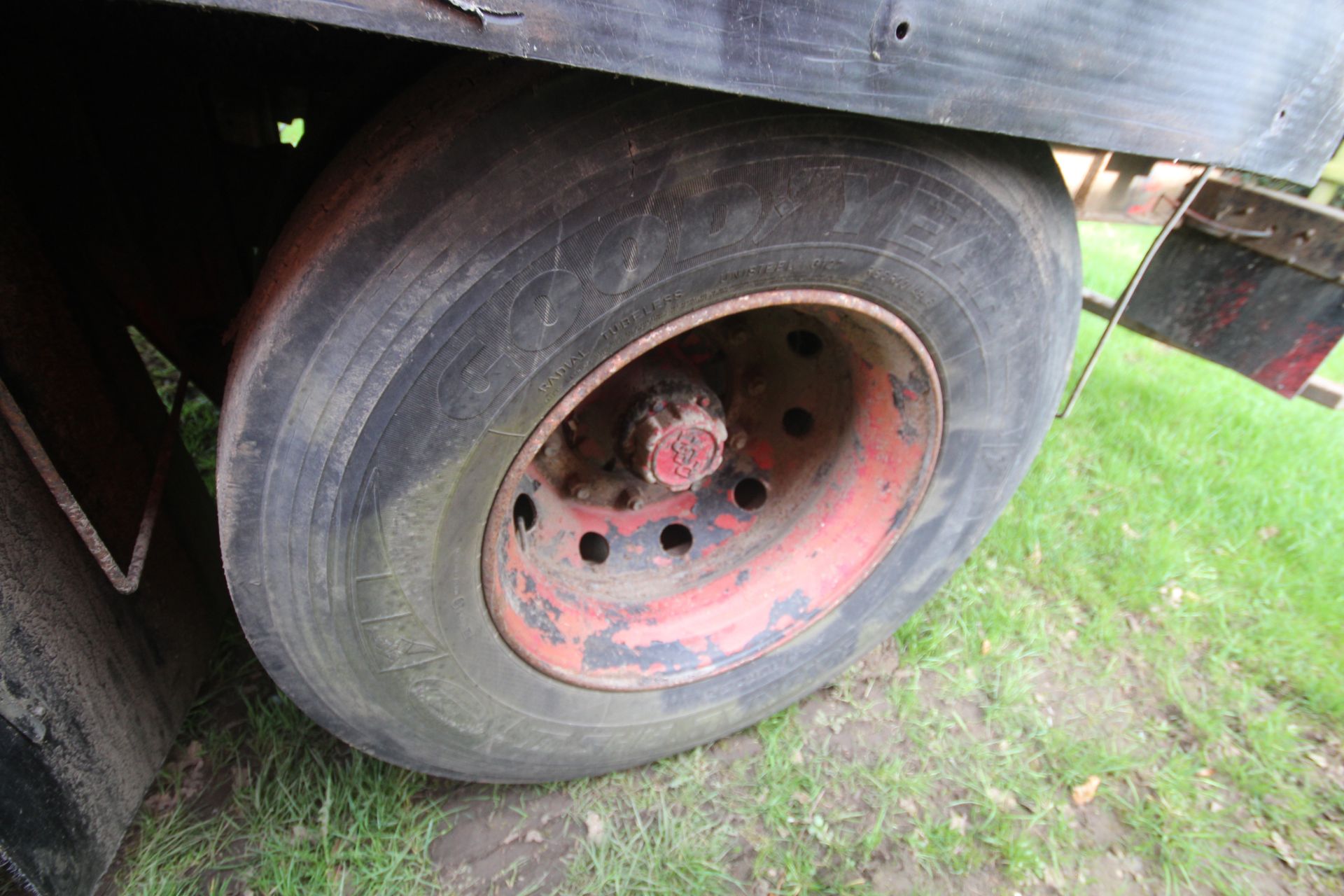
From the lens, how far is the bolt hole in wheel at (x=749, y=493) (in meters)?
1.76

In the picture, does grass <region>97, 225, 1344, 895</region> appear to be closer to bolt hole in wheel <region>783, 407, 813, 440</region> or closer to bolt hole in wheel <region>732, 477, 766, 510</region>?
bolt hole in wheel <region>732, 477, 766, 510</region>

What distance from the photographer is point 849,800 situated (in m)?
1.71

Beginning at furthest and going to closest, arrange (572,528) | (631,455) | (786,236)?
1. (572,528)
2. (631,455)
3. (786,236)

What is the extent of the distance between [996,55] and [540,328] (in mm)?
630

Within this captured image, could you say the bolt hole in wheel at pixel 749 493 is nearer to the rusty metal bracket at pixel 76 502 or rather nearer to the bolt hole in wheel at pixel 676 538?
the bolt hole in wheel at pixel 676 538

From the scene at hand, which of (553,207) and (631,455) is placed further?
(631,455)

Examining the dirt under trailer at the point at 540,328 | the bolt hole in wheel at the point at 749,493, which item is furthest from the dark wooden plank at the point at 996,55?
the bolt hole in wheel at the point at 749,493

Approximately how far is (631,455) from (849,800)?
3.08ft

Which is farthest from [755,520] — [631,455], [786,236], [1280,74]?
[1280,74]

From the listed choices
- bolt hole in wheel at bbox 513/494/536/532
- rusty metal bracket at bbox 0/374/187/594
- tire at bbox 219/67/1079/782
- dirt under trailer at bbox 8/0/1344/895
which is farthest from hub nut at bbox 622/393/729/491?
rusty metal bracket at bbox 0/374/187/594

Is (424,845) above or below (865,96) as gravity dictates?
below

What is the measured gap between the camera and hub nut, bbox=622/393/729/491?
1.43m

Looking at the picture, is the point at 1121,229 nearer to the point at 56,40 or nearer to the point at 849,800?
the point at 849,800

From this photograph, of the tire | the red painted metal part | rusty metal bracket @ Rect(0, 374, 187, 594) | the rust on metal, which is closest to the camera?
the tire
